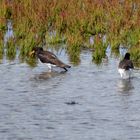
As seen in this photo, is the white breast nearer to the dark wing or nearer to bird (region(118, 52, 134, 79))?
bird (region(118, 52, 134, 79))

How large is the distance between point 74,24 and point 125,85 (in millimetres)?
5292

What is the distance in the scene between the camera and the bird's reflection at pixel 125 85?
14297 mm

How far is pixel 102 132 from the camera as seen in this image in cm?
1088

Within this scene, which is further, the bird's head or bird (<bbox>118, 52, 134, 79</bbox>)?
the bird's head

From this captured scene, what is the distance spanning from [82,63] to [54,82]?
81.2 inches

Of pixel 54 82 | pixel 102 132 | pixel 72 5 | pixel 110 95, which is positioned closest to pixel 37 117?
pixel 102 132

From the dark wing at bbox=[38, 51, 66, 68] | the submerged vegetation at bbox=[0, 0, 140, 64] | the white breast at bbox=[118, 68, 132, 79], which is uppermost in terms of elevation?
the submerged vegetation at bbox=[0, 0, 140, 64]

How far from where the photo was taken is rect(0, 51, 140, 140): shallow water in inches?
428

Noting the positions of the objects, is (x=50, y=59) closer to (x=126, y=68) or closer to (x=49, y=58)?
(x=49, y=58)

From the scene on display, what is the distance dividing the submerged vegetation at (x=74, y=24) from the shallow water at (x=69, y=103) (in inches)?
35.9

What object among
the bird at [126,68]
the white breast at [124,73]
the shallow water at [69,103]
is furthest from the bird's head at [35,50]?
the white breast at [124,73]

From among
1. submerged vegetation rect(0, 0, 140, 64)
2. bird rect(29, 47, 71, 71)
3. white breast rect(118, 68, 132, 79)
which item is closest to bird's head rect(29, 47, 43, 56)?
bird rect(29, 47, 71, 71)

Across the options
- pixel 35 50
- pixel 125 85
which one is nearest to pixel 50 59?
pixel 35 50

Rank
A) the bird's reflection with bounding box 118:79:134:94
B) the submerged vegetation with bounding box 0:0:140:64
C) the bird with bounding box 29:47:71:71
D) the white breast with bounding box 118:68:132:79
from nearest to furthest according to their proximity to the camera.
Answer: the bird's reflection with bounding box 118:79:134:94
the white breast with bounding box 118:68:132:79
the bird with bounding box 29:47:71:71
the submerged vegetation with bounding box 0:0:140:64
